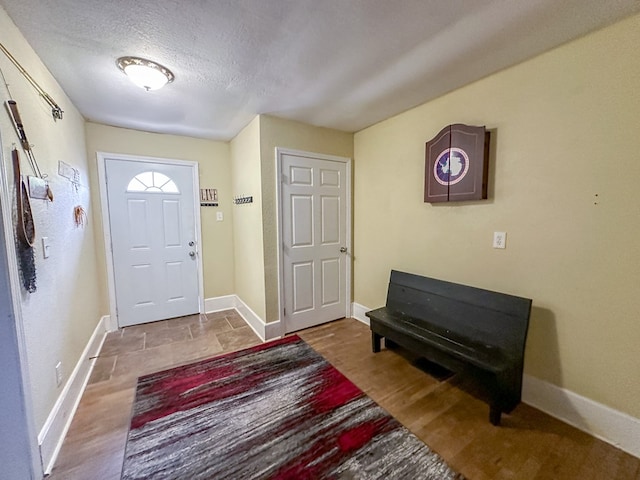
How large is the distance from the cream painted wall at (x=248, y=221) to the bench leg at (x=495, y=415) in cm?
211

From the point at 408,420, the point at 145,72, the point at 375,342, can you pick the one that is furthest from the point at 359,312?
the point at 145,72

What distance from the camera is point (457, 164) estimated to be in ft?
7.13

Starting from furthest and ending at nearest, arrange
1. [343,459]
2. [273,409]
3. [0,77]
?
1. [273,409]
2. [343,459]
3. [0,77]

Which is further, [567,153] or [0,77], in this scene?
[567,153]

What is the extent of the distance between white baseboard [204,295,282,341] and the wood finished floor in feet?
0.48

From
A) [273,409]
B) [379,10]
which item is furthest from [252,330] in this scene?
[379,10]

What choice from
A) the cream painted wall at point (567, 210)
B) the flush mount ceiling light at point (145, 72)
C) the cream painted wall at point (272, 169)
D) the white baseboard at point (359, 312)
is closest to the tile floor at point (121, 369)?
the cream painted wall at point (272, 169)

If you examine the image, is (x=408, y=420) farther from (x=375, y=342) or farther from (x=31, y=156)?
(x=31, y=156)

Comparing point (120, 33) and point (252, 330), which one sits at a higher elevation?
point (120, 33)

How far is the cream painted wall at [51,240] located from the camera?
1388mm

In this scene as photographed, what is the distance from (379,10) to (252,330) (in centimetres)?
306

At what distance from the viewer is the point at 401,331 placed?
2193 mm

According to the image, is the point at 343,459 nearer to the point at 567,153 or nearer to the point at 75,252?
the point at 567,153

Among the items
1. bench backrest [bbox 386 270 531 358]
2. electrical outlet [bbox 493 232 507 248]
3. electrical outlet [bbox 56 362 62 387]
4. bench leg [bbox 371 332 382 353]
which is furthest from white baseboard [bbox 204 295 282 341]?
electrical outlet [bbox 493 232 507 248]
